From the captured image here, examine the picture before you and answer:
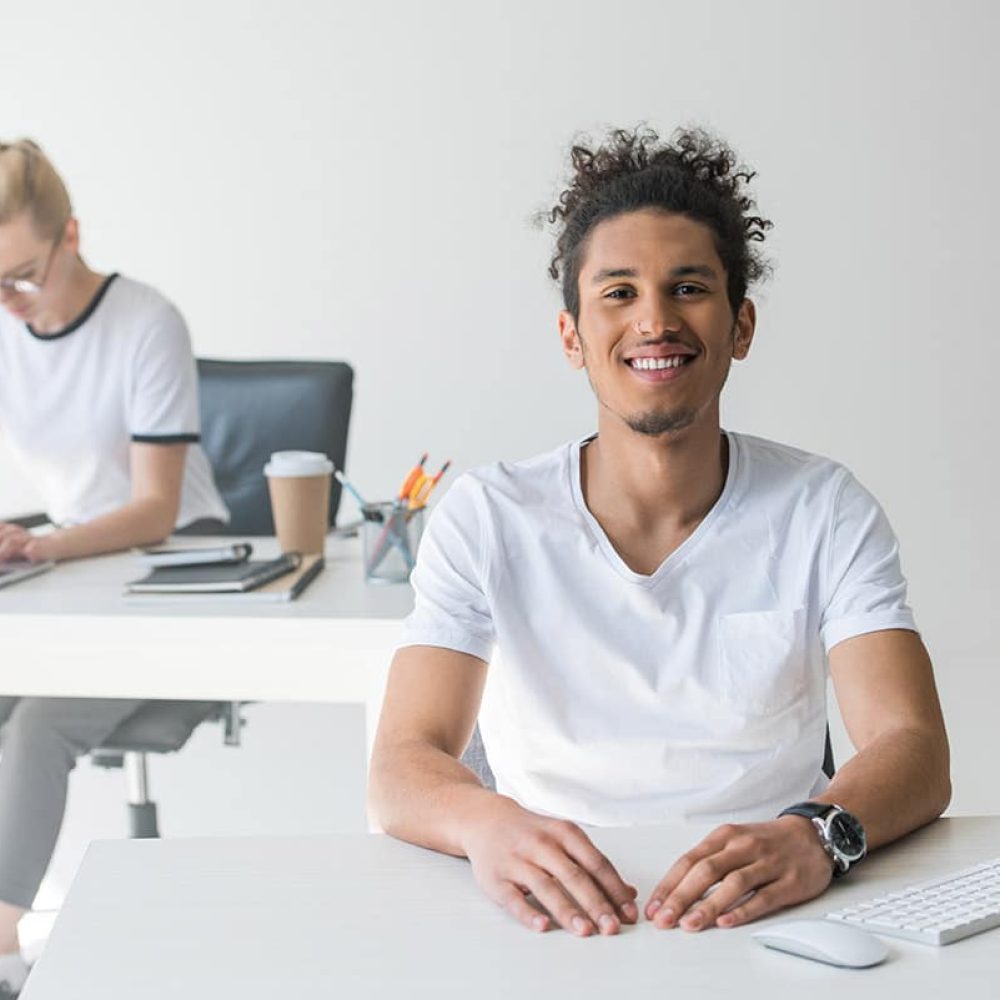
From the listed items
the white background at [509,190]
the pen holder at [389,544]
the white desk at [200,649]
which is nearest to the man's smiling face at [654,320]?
the white desk at [200,649]

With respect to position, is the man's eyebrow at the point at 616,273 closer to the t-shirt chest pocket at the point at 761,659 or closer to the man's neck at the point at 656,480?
the man's neck at the point at 656,480

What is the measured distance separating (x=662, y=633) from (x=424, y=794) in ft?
1.03

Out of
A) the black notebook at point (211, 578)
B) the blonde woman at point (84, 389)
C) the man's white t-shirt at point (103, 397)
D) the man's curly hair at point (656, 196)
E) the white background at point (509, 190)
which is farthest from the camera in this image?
the white background at point (509, 190)

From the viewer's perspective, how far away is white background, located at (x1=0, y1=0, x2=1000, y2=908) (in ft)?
15.1

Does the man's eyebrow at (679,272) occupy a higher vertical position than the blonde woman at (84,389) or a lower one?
higher

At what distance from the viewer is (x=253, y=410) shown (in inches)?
126

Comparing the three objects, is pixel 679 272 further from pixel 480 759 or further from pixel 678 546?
pixel 480 759

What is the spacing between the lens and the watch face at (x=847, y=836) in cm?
115

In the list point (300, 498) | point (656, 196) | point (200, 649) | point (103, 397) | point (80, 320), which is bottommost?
point (200, 649)

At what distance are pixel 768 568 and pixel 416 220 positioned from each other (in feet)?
10.9

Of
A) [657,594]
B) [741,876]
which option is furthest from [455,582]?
[741,876]

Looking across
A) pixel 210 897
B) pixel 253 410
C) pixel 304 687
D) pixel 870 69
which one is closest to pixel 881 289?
pixel 870 69

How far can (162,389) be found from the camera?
2.81 m

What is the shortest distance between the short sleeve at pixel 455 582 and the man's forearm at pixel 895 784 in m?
0.37
